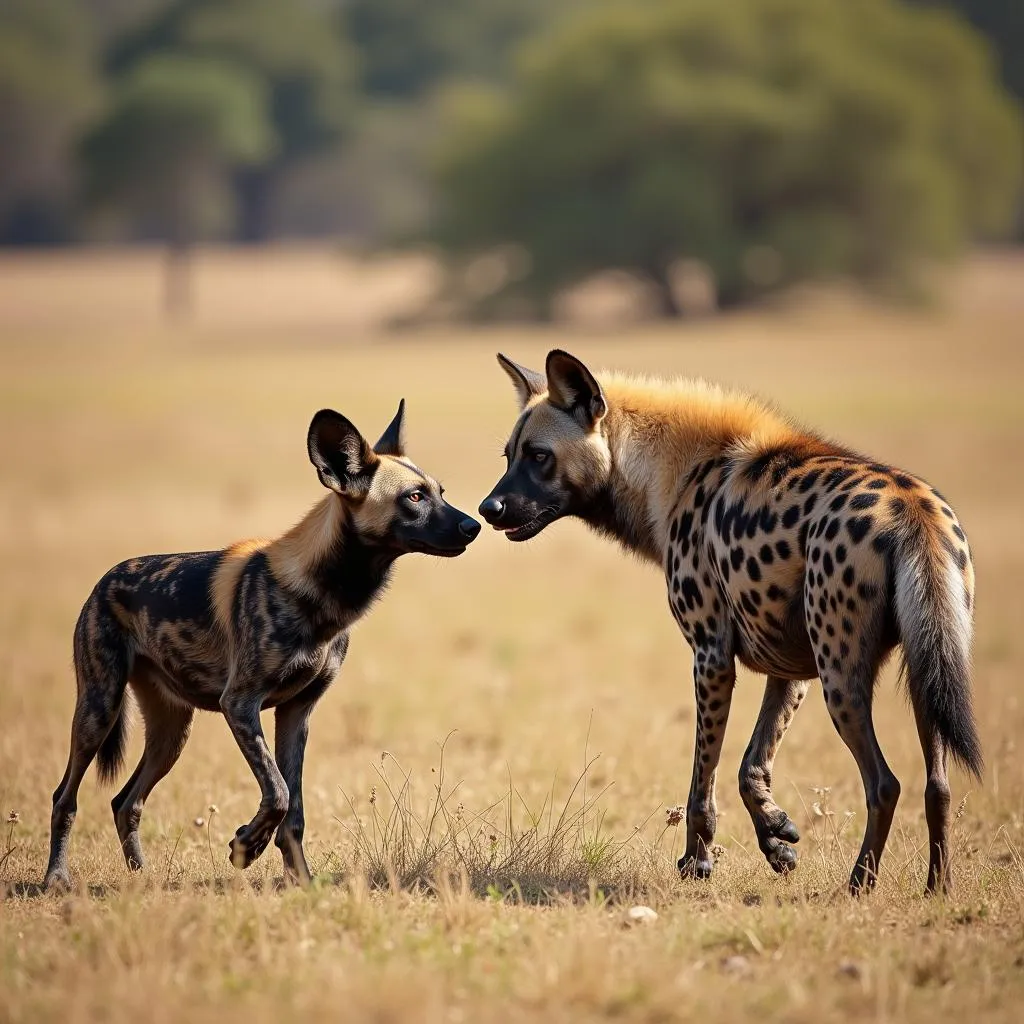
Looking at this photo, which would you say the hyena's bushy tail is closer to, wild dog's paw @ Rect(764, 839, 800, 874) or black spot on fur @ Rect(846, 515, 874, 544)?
black spot on fur @ Rect(846, 515, 874, 544)

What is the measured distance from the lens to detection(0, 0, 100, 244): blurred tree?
72.6 meters

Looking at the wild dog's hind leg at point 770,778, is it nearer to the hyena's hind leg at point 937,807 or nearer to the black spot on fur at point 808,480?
the hyena's hind leg at point 937,807

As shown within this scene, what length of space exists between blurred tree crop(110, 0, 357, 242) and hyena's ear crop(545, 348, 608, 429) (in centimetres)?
7277

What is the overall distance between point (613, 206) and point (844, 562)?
143 ft

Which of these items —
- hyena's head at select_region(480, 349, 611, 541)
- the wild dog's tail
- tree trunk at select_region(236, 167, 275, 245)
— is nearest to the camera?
the wild dog's tail

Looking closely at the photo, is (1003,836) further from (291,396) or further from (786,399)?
(291,396)

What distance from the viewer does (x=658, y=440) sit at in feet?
24.0

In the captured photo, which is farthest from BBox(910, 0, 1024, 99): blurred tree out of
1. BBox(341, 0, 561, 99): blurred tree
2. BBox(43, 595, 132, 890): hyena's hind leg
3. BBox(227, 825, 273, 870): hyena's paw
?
BBox(227, 825, 273, 870): hyena's paw

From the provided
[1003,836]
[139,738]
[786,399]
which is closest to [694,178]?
[786,399]

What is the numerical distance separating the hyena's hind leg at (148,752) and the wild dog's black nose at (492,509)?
5.18 feet

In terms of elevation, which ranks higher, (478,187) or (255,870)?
(478,187)

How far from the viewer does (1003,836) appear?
7.67 m

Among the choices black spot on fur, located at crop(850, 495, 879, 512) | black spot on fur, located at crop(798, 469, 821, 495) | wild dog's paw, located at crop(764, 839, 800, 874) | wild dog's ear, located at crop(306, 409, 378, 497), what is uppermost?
wild dog's ear, located at crop(306, 409, 378, 497)

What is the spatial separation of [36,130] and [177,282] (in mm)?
21276
